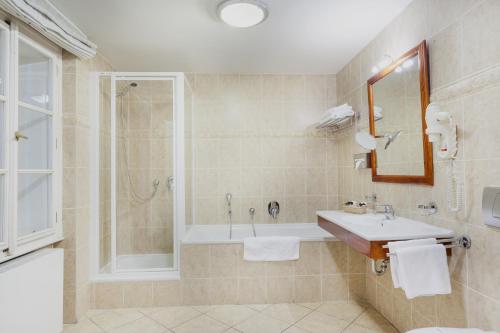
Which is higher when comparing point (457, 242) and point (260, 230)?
point (457, 242)

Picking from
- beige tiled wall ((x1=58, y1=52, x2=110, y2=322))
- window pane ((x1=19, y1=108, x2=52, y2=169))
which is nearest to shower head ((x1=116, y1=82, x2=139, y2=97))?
beige tiled wall ((x1=58, y1=52, x2=110, y2=322))

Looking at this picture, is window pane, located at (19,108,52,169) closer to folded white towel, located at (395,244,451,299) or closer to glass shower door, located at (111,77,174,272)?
glass shower door, located at (111,77,174,272)

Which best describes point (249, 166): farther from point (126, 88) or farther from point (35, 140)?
point (35, 140)

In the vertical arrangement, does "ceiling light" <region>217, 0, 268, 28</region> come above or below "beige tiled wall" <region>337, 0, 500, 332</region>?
above

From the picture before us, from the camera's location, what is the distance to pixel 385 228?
1.78 meters

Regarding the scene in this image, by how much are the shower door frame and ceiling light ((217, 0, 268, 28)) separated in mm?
870

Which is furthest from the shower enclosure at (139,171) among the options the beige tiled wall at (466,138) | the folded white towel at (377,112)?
the beige tiled wall at (466,138)

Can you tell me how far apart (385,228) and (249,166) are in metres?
1.78

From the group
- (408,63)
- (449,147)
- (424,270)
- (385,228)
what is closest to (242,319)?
(385,228)

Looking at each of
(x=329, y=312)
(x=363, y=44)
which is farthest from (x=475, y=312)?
(x=363, y=44)

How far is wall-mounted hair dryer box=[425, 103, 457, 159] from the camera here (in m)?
1.48

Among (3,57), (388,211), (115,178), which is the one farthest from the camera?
(115,178)

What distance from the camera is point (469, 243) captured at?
1409 millimetres

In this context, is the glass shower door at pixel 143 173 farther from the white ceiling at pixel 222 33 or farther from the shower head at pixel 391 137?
the shower head at pixel 391 137
